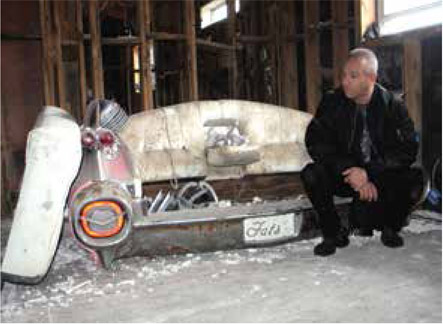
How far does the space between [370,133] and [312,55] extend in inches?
146

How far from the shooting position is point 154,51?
7.18 meters

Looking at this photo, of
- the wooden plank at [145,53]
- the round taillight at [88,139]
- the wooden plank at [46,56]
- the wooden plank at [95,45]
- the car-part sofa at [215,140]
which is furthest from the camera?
the wooden plank at [145,53]

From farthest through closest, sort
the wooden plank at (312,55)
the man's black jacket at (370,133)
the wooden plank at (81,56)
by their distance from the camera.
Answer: the wooden plank at (312,55) < the wooden plank at (81,56) < the man's black jacket at (370,133)

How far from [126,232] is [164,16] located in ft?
16.5

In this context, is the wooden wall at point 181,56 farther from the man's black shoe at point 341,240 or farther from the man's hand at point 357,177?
the man's hand at point 357,177

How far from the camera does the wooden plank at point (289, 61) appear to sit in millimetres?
7422

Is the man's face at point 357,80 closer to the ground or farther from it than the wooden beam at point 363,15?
closer to the ground

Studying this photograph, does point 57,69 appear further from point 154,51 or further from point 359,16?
point 359,16

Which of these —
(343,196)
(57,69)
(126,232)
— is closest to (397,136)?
(343,196)

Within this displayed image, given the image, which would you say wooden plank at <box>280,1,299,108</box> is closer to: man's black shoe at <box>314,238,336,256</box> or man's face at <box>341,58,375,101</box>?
man's face at <box>341,58,375,101</box>

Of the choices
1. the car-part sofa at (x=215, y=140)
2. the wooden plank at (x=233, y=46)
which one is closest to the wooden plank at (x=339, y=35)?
the wooden plank at (x=233, y=46)

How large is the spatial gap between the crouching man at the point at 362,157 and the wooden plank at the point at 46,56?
10.4 ft

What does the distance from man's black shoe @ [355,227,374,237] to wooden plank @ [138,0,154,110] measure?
3.49 m

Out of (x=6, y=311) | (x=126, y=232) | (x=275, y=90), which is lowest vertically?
(x=6, y=311)
